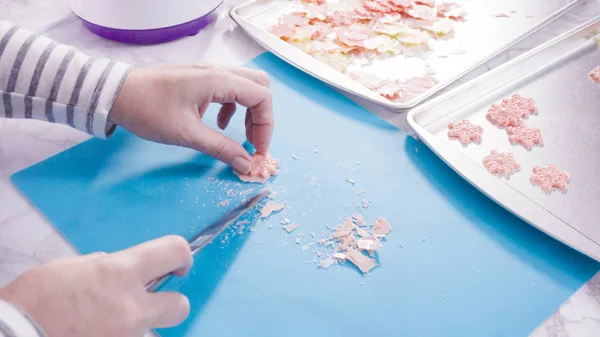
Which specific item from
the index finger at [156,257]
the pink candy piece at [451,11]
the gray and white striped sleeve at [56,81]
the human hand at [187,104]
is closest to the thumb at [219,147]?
the human hand at [187,104]

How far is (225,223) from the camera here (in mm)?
780

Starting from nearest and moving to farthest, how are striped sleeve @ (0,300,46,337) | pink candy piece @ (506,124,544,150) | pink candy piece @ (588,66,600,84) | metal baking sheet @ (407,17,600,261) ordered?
striped sleeve @ (0,300,46,337) → metal baking sheet @ (407,17,600,261) → pink candy piece @ (506,124,544,150) → pink candy piece @ (588,66,600,84)

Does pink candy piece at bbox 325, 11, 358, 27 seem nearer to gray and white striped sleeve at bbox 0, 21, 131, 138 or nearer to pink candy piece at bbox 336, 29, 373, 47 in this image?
pink candy piece at bbox 336, 29, 373, 47

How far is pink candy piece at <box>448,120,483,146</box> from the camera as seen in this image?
0.91 m

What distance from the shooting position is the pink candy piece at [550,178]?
84 centimetres

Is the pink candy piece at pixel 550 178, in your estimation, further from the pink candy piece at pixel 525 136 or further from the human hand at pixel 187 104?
the human hand at pixel 187 104

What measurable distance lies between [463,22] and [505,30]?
85mm

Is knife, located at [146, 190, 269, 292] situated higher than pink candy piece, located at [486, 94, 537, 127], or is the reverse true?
pink candy piece, located at [486, 94, 537, 127]

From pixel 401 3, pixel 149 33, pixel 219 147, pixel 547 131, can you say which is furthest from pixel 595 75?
pixel 149 33

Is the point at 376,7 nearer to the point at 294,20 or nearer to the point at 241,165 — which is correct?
the point at 294,20

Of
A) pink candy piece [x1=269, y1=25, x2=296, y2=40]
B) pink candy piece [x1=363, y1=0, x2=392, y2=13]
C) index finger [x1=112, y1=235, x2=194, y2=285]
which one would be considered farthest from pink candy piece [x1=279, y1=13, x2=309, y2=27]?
index finger [x1=112, y1=235, x2=194, y2=285]

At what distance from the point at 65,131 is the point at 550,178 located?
30.1 inches

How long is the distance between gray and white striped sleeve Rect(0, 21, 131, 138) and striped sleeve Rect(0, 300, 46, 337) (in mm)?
369

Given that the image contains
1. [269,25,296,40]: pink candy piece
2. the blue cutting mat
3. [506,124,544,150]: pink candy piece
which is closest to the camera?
the blue cutting mat
